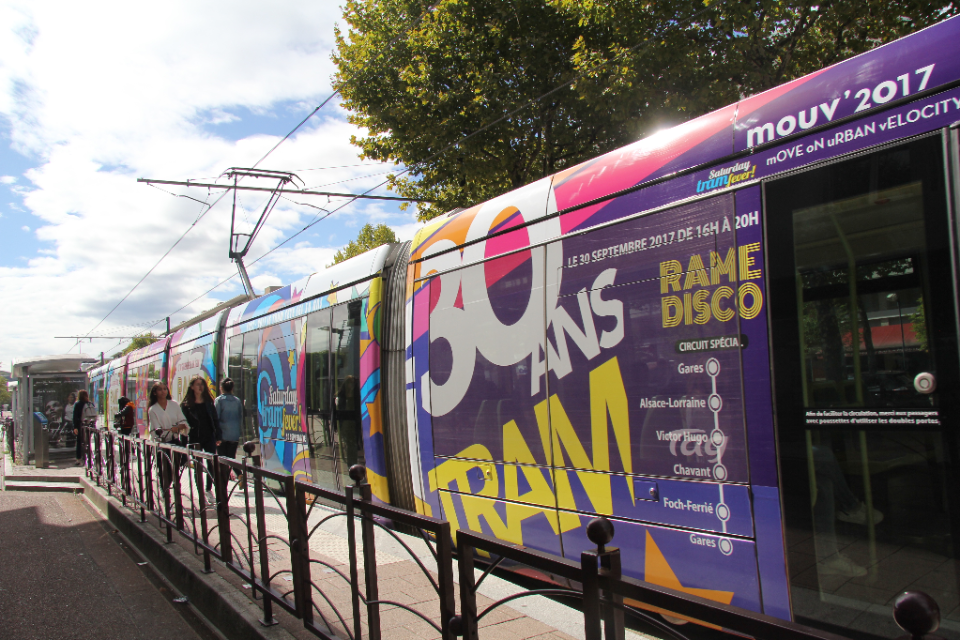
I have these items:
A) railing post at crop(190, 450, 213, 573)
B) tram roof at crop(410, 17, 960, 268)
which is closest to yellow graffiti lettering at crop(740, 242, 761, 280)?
tram roof at crop(410, 17, 960, 268)

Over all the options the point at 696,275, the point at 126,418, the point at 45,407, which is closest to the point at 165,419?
the point at 126,418

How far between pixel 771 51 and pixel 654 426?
8.13 meters

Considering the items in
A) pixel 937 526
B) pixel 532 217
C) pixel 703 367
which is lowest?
pixel 937 526

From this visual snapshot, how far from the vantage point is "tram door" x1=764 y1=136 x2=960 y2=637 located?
2496 millimetres

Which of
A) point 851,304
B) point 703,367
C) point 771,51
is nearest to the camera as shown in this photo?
point 851,304

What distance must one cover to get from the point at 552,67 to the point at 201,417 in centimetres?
814

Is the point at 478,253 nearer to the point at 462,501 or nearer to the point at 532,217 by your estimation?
the point at 532,217

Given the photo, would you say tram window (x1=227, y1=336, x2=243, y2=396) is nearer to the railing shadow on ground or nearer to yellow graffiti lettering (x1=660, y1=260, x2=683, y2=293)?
the railing shadow on ground

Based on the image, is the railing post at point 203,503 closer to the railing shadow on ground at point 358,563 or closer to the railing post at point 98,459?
the railing shadow on ground at point 358,563

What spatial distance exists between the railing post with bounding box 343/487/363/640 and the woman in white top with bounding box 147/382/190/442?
232 inches

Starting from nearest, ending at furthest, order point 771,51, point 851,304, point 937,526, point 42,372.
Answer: point 937,526
point 851,304
point 771,51
point 42,372

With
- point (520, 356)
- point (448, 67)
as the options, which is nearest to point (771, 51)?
point (448, 67)

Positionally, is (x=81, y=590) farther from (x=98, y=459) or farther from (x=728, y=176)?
(x=728, y=176)

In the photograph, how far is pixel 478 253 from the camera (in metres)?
4.95
